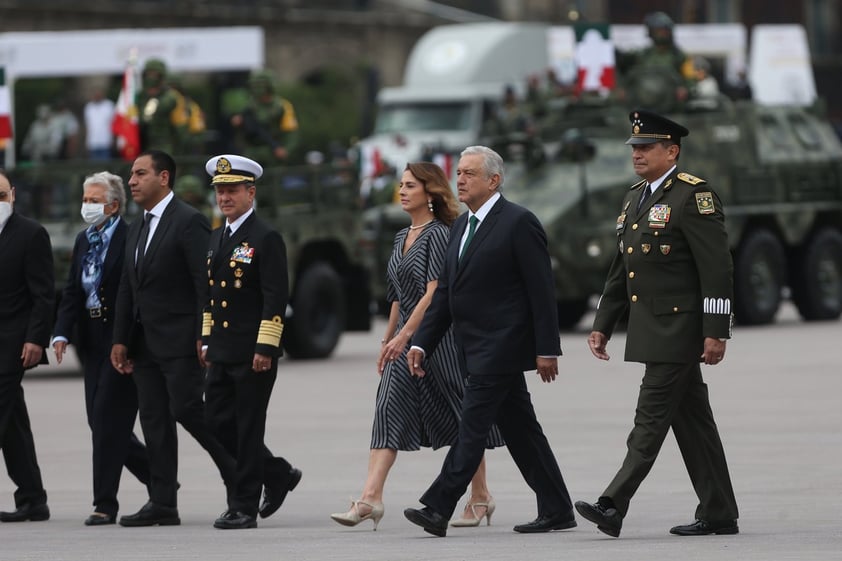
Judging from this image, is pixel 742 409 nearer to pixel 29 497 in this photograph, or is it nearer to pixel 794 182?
pixel 29 497

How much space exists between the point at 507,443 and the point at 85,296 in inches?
98.9

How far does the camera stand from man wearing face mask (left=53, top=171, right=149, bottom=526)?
36.6 feet

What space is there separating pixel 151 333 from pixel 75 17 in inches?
1471

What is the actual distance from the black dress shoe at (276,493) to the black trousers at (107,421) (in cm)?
74

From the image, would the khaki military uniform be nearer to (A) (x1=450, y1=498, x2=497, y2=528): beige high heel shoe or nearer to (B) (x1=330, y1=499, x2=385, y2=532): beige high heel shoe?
(A) (x1=450, y1=498, x2=497, y2=528): beige high heel shoe

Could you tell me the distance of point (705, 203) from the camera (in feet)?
32.0

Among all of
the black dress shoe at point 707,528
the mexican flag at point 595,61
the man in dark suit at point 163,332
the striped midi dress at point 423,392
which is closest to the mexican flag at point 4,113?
the mexican flag at point 595,61

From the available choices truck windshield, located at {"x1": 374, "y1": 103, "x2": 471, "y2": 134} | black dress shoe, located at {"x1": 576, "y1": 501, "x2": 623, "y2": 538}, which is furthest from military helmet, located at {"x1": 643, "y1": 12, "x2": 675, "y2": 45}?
black dress shoe, located at {"x1": 576, "y1": 501, "x2": 623, "y2": 538}

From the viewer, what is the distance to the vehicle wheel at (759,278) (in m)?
24.4

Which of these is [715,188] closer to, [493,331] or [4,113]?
[4,113]

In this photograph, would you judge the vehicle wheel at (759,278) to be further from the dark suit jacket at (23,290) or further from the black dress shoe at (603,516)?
the black dress shoe at (603,516)

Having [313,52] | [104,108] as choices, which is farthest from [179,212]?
[313,52]

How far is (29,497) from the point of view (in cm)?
1128

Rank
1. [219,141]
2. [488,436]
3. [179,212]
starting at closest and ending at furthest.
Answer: [488,436] < [179,212] < [219,141]
